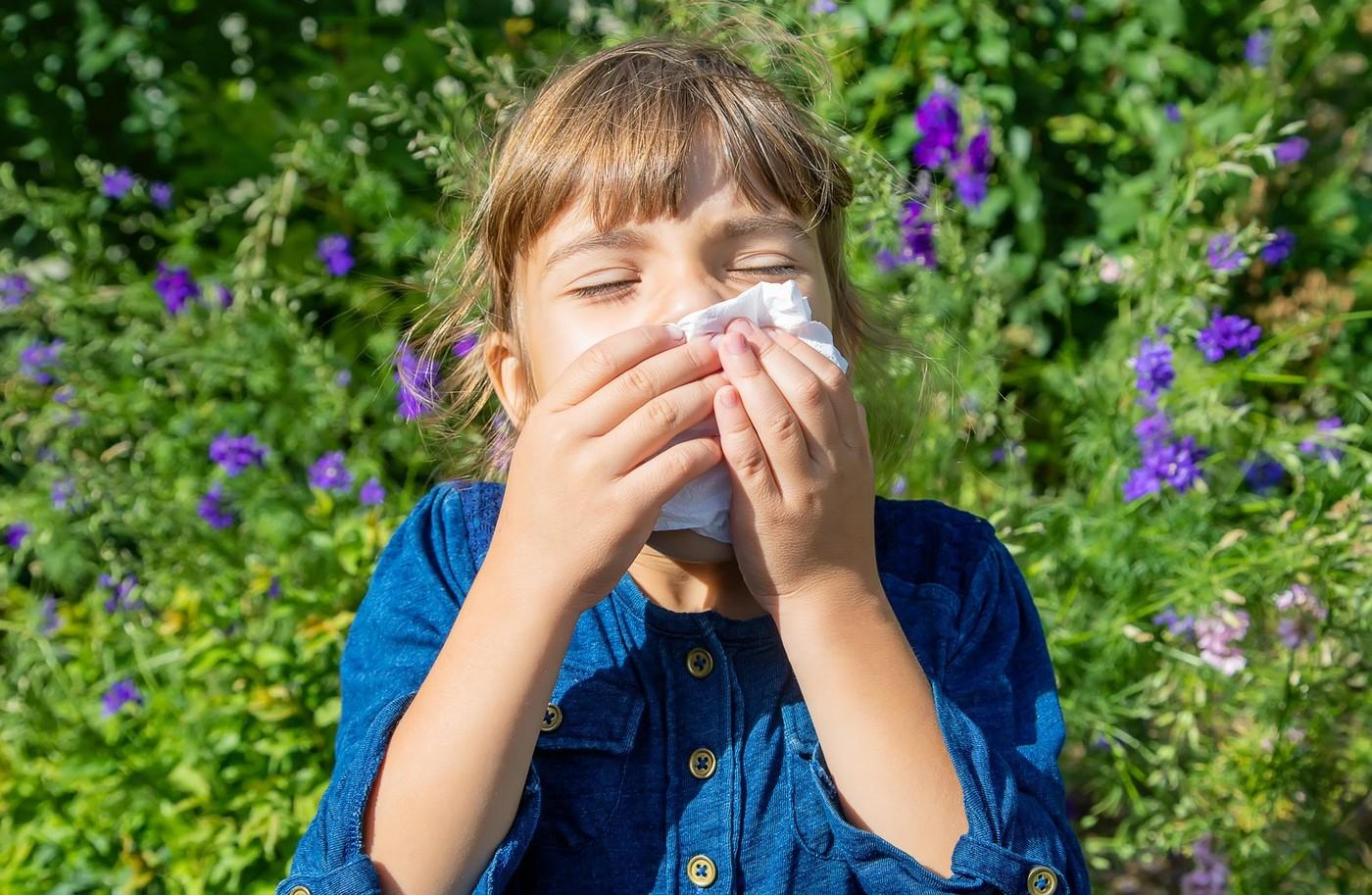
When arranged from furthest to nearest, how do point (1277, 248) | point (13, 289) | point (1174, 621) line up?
1. point (13, 289)
2. point (1277, 248)
3. point (1174, 621)

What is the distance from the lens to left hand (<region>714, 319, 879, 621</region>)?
1.27 metres

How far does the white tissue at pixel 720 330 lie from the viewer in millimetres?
1312

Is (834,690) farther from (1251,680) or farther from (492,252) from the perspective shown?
(1251,680)

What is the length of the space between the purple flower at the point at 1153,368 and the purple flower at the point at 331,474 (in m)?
1.31

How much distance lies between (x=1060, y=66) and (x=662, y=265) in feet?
7.07

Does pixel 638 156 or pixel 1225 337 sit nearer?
pixel 638 156

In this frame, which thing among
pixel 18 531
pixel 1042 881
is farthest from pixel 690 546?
pixel 18 531

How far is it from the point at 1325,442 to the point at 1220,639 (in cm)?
35

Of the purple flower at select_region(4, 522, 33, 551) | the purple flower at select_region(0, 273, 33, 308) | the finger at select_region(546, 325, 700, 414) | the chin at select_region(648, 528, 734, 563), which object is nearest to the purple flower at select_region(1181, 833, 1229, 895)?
the chin at select_region(648, 528, 734, 563)

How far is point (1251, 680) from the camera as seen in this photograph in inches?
84.7

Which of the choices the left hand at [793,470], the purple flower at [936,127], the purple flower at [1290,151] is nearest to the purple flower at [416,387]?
the left hand at [793,470]

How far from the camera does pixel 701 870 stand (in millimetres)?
1413

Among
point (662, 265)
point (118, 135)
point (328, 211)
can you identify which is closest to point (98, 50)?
point (118, 135)

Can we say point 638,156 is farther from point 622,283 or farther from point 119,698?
point 119,698
